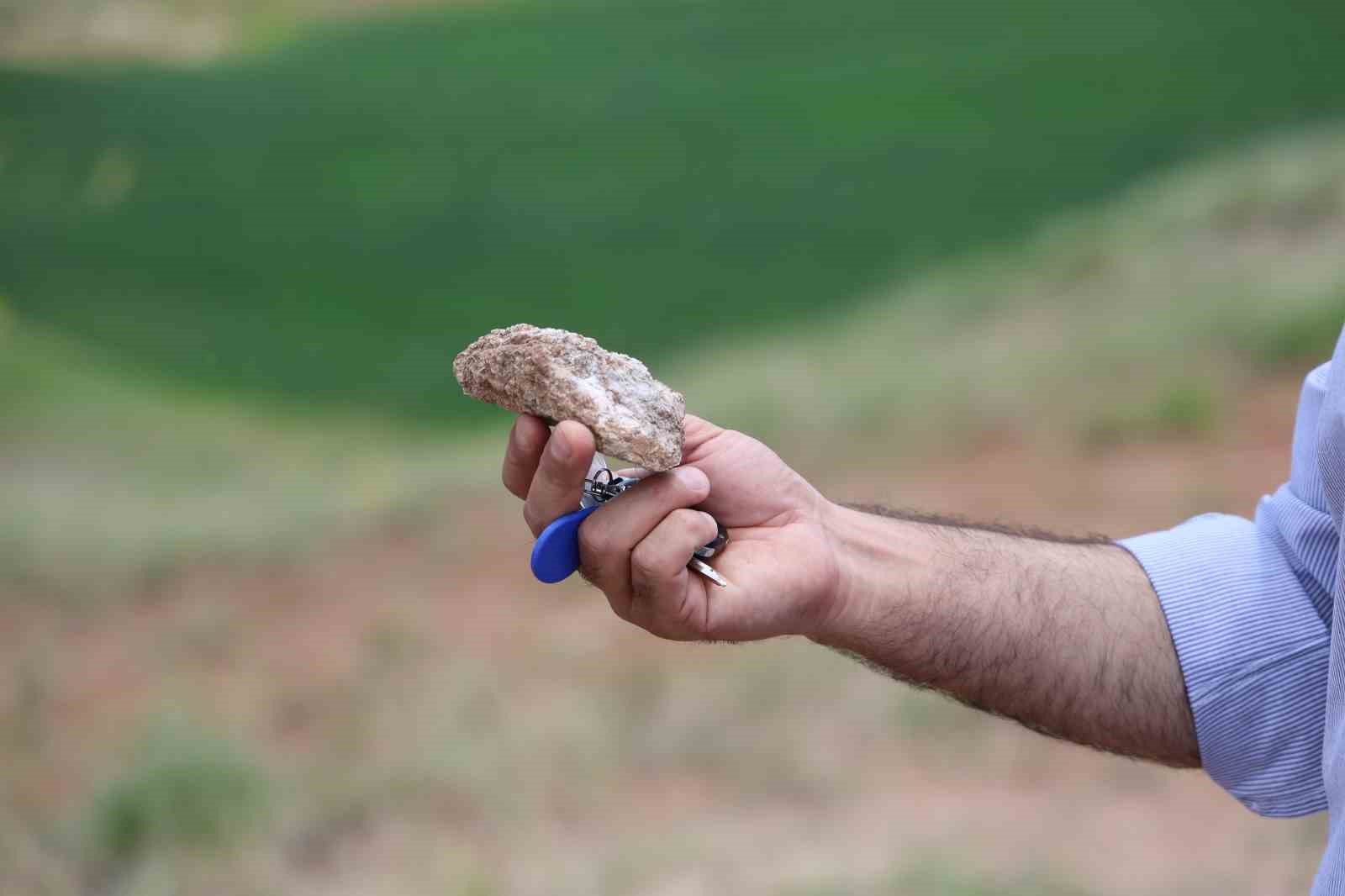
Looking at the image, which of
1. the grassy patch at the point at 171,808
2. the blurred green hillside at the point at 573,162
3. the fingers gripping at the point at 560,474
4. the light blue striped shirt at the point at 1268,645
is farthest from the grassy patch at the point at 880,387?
the light blue striped shirt at the point at 1268,645

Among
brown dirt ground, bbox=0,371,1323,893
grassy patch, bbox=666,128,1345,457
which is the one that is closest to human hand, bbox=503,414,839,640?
brown dirt ground, bbox=0,371,1323,893

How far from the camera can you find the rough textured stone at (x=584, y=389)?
1391 millimetres

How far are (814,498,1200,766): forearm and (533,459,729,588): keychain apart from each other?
177 mm

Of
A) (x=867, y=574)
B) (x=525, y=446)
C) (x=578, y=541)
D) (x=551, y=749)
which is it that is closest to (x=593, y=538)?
(x=578, y=541)

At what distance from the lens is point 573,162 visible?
13.3ft

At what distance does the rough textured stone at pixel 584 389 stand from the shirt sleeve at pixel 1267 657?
0.65m

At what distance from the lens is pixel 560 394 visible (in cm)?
140

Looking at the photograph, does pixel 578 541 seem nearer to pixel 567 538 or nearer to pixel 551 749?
pixel 567 538

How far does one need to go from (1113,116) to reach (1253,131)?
62 cm

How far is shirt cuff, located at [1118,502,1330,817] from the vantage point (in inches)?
59.0

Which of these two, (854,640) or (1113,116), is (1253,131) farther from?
(854,640)

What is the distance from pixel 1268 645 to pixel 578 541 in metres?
0.82

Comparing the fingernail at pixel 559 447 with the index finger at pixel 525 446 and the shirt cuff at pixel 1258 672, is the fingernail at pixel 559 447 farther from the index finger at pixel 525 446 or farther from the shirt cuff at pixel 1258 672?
the shirt cuff at pixel 1258 672

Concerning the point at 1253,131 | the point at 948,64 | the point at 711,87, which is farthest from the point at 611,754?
the point at 1253,131
